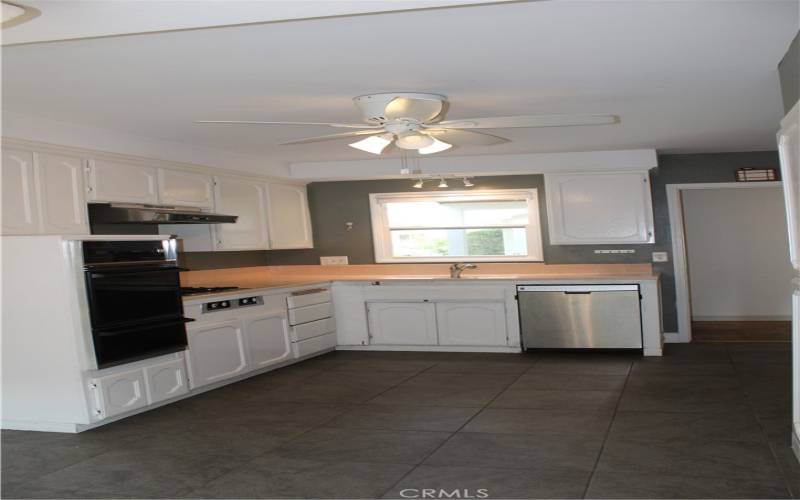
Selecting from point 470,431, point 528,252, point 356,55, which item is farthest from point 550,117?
point 528,252

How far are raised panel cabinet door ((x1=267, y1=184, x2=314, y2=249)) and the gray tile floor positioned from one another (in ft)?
6.23

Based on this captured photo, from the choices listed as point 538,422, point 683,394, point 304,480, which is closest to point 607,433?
point 538,422

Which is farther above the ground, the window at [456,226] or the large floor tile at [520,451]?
the window at [456,226]

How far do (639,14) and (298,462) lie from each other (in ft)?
8.89

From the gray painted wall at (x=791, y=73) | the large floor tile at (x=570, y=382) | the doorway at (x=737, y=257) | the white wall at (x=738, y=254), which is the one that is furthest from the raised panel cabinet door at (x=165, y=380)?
the white wall at (x=738, y=254)

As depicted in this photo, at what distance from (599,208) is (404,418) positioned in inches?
133

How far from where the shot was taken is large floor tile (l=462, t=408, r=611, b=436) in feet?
12.9

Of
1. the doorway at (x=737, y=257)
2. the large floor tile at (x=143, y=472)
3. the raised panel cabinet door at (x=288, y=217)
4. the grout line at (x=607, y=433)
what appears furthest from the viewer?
the doorway at (x=737, y=257)

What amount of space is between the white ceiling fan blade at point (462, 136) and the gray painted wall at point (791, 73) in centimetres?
156

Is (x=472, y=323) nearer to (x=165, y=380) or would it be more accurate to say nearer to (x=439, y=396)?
(x=439, y=396)

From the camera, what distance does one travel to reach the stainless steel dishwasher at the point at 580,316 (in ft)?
20.2

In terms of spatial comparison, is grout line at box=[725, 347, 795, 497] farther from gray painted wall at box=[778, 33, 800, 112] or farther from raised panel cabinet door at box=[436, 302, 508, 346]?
raised panel cabinet door at box=[436, 302, 508, 346]

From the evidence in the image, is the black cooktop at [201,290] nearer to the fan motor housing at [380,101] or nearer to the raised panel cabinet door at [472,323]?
the raised panel cabinet door at [472,323]

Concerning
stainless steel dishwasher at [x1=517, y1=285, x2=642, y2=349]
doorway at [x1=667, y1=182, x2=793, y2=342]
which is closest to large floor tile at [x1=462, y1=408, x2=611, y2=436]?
stainless steel dishwasher at [x1=517, y1=285, x2=642, y2=349]
